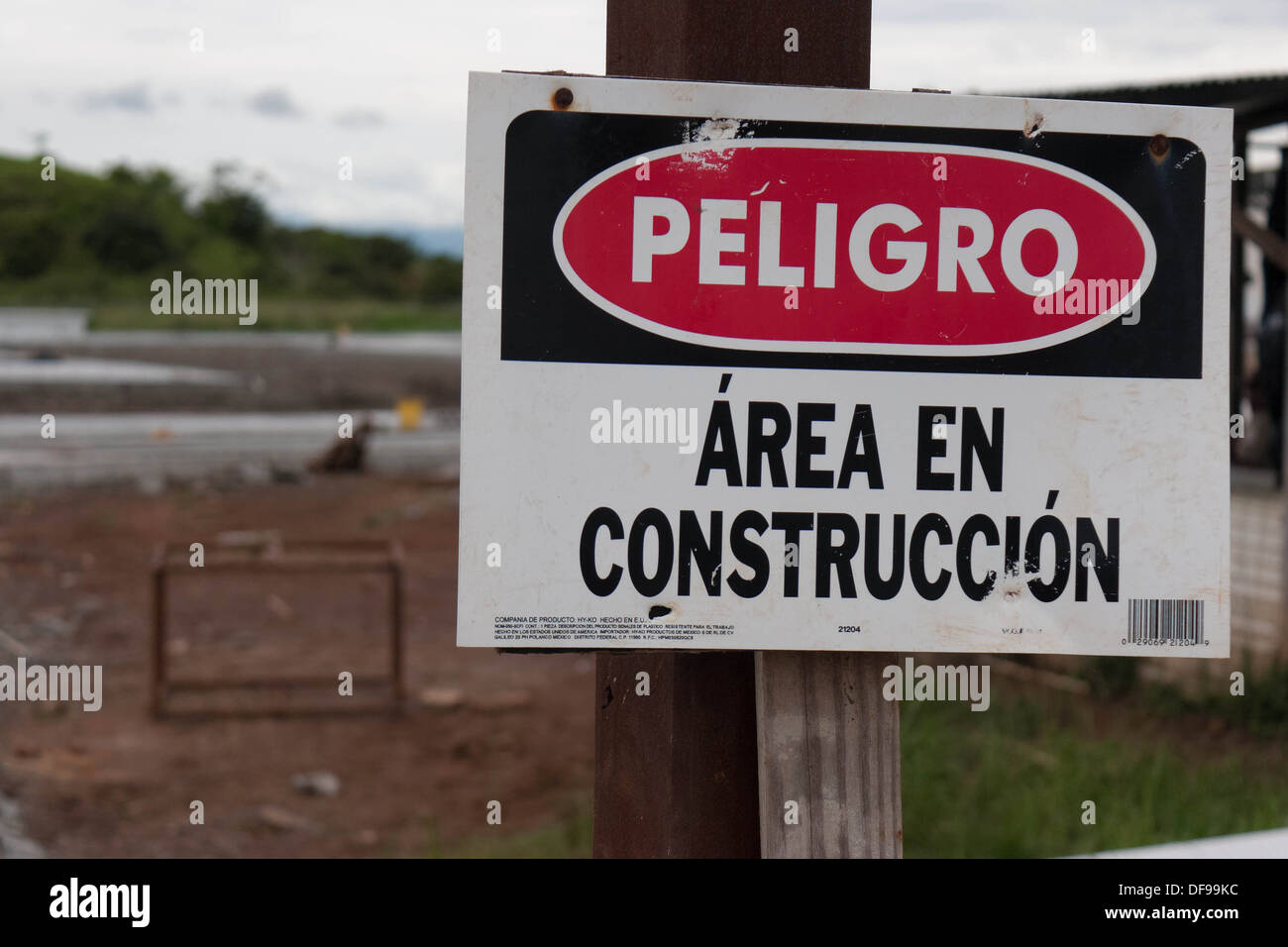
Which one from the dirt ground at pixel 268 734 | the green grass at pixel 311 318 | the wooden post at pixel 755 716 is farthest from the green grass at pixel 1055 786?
the green grass at pixel 311 318

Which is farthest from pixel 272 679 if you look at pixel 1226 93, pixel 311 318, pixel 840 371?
→ pixel 311 318

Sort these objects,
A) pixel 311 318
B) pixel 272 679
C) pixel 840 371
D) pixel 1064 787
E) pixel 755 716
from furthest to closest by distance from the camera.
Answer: pixel 311 318
pixel 272 679
pixel 1064 787
pixel 755 716
pixel 840 371

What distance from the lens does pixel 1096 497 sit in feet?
4.56

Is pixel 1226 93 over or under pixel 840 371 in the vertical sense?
over

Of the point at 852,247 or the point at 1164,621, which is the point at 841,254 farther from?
the point at 1164,621

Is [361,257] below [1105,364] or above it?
above

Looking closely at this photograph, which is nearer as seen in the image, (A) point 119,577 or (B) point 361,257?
(A) point 119,577

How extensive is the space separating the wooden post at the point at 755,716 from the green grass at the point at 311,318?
31.2 metres

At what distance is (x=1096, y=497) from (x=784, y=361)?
1.19 feet

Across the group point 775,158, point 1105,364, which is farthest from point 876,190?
point 1105,364

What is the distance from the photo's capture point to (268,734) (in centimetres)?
620

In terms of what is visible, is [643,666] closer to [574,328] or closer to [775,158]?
[574,328]

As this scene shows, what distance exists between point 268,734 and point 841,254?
541cm

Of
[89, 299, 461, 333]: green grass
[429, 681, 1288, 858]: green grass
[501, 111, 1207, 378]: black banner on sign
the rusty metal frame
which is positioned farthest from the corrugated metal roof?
[89, 299, 461, 333]: green grass
